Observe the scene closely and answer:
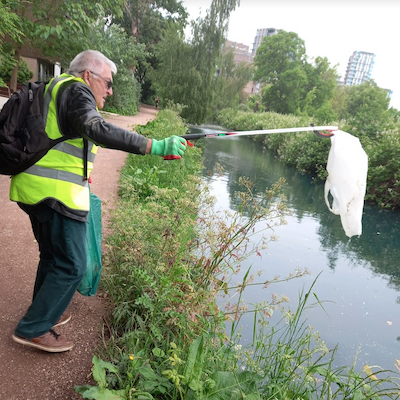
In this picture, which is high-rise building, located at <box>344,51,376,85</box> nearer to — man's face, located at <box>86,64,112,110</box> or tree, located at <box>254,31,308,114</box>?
tree, located at <box>254,31,308,114</box>

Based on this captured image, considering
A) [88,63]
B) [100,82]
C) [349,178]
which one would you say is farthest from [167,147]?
[349,178]

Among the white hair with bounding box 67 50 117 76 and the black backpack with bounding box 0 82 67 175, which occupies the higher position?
the white hair with bounding box 67 50 117 76

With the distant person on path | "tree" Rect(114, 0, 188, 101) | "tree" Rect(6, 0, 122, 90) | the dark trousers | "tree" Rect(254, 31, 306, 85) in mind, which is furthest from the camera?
"tree" Rect(254, 31, 306, 85)

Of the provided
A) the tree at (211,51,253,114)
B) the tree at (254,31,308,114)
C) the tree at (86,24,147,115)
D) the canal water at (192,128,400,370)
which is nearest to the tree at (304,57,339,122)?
the tree at (254,31,308,114)

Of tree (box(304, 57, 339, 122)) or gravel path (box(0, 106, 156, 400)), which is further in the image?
tree (box(304, 57, 339, 122))

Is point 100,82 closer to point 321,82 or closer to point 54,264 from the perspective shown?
point 54,264

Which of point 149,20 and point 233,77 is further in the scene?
point 233,77

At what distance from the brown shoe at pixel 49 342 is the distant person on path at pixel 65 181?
0.04 ft

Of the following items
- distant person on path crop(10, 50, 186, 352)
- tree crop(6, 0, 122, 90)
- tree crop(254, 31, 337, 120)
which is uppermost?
tree crop(254, 31, 337, 120)

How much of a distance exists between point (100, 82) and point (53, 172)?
590 millimetres

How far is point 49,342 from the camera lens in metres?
2.20

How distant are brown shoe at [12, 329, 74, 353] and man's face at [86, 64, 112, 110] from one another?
1.51 metres

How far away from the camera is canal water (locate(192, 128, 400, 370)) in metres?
3.88

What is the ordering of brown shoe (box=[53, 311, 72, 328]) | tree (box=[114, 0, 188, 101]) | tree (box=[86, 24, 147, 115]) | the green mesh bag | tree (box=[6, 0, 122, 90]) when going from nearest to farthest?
the green mesh bag → brown shoe (box=[53, 311, 72, 328]) → tree (box=[6, 0, 122, 90]) → tree (box=[86, 24, 147, 115]) → tree (box=[114, 0, 188, 101])
